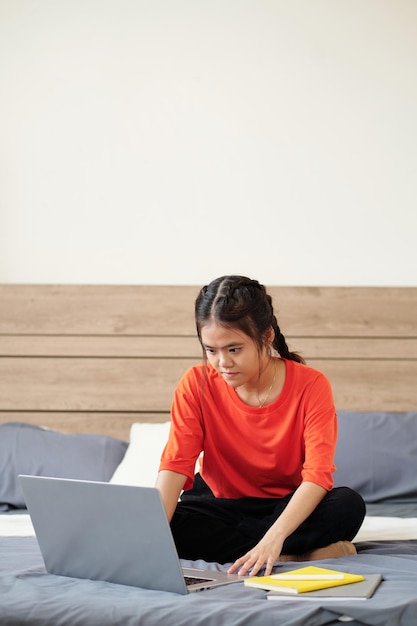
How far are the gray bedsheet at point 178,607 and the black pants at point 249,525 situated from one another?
0.30 metres

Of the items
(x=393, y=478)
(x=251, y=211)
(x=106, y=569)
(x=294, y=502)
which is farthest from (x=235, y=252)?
(x=106, y=569)

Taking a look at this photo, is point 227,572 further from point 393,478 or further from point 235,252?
point 235,252

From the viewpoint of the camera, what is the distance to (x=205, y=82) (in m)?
3.44

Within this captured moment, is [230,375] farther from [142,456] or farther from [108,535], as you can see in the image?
[142,456]

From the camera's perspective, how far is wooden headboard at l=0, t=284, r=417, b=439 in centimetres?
329

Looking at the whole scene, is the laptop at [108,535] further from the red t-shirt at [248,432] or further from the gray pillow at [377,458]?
the gray pillow at [377,458]

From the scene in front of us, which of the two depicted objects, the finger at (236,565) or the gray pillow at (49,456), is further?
the gray pillow at (49,456)

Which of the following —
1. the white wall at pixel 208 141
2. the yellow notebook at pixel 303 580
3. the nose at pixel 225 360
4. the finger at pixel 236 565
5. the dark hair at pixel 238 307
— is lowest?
the finger at pixel 236 565

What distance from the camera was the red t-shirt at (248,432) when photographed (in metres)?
1.98

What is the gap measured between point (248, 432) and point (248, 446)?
0.03m

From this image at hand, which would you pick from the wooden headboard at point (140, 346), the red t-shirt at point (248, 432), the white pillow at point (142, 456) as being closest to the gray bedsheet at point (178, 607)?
the red t-shirt at point (248, 432)

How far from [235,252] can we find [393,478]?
113cm

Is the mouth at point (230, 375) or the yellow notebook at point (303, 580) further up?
the mouth at point (230, 375)

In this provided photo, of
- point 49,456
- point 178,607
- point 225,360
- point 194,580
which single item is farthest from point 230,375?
point 49,456
